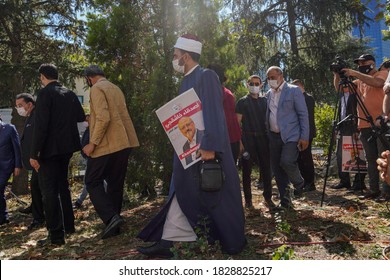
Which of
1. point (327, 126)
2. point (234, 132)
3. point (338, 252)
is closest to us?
point (338, 252)

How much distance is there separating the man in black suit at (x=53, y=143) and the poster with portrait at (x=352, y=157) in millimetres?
3995

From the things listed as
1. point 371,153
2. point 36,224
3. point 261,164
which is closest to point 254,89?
point 261,164

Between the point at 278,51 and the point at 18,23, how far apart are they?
1204 centimetres

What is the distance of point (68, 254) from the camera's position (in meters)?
4.45

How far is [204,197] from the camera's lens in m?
3.69

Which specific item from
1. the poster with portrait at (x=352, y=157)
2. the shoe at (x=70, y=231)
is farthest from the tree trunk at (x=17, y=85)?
the poster with portrait at (x=352, y=157)

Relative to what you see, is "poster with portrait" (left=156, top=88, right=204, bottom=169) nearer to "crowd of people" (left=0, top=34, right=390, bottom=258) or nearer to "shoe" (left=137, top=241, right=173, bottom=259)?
"crowd of people" (left=0, top=34, right=390, bottom=258)

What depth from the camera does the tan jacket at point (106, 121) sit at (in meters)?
4.82

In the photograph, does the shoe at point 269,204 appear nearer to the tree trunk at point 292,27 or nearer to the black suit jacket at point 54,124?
the black suit jacket at point 54,124

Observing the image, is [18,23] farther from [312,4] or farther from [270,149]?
[312,4]

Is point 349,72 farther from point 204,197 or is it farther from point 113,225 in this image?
point 113,225

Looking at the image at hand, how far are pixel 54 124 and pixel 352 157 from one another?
437 cm

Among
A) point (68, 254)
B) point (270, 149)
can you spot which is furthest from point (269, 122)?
point (68, 254)

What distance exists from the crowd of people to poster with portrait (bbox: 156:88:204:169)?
0.02 meters
